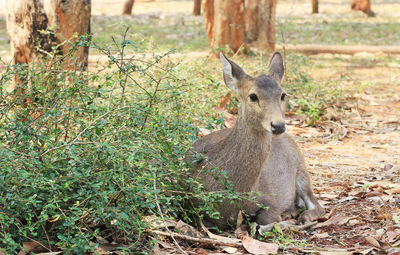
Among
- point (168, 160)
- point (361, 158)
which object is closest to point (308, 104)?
point (361, 158)

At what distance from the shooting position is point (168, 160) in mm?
4609

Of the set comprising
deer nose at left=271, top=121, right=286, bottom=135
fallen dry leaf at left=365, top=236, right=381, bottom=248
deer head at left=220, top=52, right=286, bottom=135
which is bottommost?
fallen dry leaf at left=365, top=236, right=381, bottom=248

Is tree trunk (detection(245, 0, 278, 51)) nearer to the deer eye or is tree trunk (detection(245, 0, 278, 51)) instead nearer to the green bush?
the deer eye

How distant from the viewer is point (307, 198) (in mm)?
6059

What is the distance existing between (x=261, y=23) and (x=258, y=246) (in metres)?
10.9

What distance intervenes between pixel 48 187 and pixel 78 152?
1.18ft

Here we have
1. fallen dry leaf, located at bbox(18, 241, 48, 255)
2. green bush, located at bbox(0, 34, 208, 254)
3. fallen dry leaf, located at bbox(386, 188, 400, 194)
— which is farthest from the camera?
fallen dry leaf, located at bbox(386, 188, 400, 194)

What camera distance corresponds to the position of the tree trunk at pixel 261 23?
14725 millimetres

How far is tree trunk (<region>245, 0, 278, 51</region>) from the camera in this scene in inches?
580

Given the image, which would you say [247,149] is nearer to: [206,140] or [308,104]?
[206,140]

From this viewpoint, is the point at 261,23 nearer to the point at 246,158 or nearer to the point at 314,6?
the point at 314,6

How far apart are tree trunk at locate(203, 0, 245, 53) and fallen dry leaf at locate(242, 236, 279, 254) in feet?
27.2

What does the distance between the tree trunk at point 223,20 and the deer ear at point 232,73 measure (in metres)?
7.19

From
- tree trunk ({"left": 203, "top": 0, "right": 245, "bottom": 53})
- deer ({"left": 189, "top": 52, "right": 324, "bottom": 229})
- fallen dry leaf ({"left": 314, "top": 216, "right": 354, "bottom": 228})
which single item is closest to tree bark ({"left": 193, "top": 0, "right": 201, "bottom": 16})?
tree trunk ({"left": 203, "top": 0, "right": 245, "bottom": 53})
